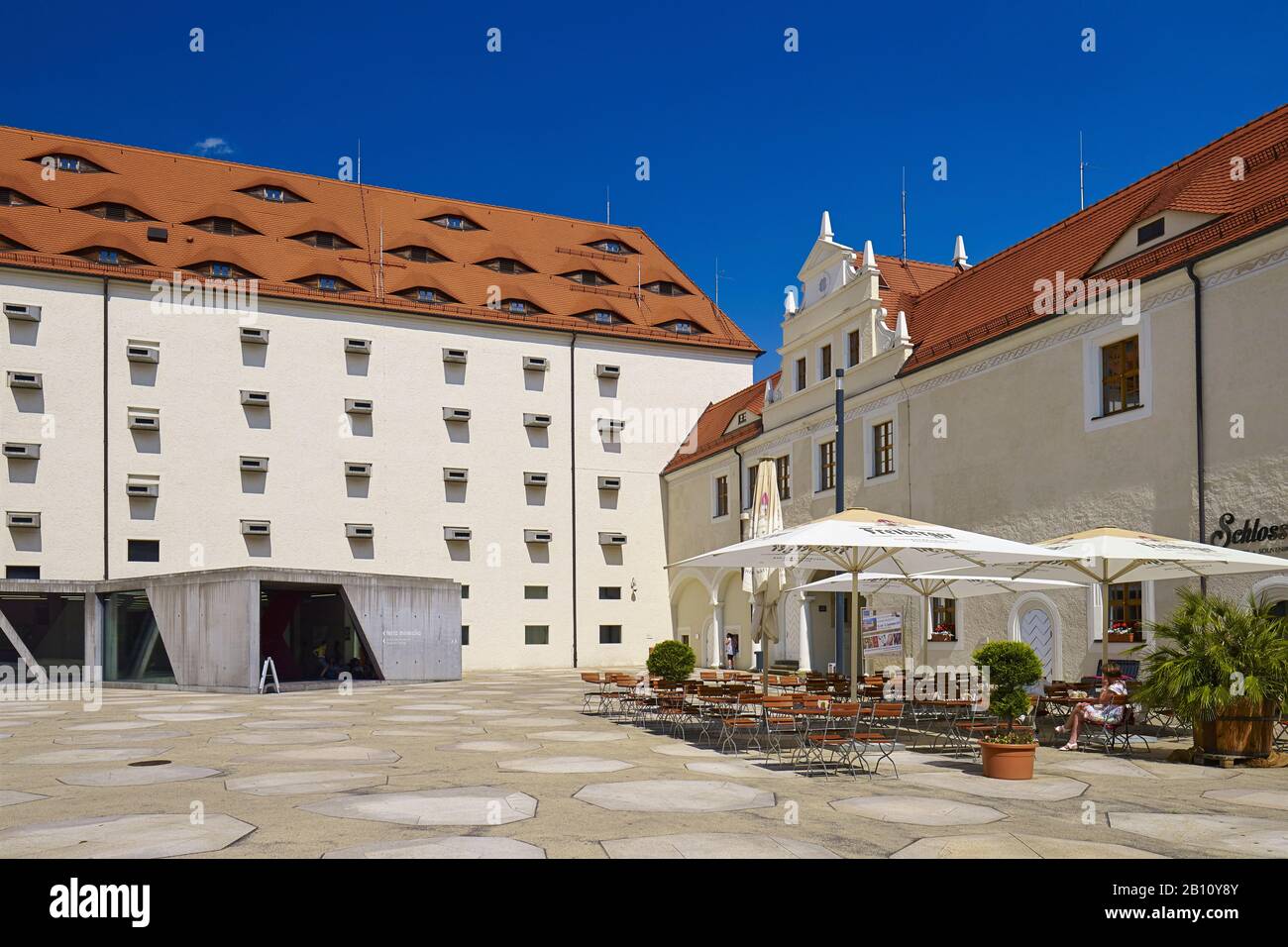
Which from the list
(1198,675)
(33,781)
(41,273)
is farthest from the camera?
(41,273)

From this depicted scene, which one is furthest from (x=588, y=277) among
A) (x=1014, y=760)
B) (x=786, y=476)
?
(x=1014, y=760)

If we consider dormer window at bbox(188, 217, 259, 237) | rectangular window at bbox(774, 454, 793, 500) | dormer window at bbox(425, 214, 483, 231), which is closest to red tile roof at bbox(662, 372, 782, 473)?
rectangular window at bbox(774, 454, 793, 500)

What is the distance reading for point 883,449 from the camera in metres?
28.9

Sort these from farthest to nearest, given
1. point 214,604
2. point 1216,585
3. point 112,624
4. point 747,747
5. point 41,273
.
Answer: point 41,273 < point 112,624 < point 214,604 < point 1216,585 < point 747,747

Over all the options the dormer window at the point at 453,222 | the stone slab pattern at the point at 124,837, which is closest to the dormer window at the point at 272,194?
the dormer window at the point at 453,222

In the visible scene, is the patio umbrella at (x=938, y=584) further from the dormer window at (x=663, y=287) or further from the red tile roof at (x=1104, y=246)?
the dormer window at (x=663, y=287)

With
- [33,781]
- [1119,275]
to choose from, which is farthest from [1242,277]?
[33,781]

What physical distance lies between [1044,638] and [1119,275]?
23.6 ft

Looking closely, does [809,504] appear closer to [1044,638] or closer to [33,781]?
[1044,638]

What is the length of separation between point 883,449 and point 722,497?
460 inches

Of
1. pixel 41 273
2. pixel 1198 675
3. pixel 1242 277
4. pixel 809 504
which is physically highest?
pixel 41 273

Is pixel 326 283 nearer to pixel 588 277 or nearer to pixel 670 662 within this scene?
pixel 588 277

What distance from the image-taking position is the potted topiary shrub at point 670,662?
2298cm
